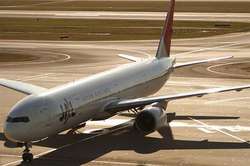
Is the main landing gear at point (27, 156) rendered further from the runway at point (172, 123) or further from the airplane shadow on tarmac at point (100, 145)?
the runway at point (172, 123)

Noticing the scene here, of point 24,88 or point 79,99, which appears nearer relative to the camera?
point 79,99

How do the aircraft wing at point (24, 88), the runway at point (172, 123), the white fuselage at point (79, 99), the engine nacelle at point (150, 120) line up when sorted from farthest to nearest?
the aircraft wing at point (24, 88)
the engine nacelle at point (150, 120)
the runway at point (172, 123)
the white fuselage at point (79, 99)

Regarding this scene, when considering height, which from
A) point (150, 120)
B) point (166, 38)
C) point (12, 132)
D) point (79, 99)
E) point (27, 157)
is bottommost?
point (27, 157)

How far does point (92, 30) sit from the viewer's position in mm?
122812

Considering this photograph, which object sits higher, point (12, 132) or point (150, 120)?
point (12, 132)

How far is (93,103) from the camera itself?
38969 mm

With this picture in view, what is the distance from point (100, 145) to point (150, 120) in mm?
3784

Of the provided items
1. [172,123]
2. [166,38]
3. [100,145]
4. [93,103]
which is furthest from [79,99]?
[166,38]

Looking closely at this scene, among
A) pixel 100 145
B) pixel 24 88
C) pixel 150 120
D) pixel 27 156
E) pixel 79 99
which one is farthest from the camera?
pixel 24 88

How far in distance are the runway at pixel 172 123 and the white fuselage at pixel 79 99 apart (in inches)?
76.7

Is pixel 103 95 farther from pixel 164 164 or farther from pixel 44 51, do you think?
pixel 44 51

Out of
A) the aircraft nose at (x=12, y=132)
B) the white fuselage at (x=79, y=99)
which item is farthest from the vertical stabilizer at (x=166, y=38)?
the aircraft nose at (x=12, y=132)

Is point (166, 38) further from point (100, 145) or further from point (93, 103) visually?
point (100, 145)

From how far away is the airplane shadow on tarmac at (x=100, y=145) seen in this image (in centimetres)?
3519
